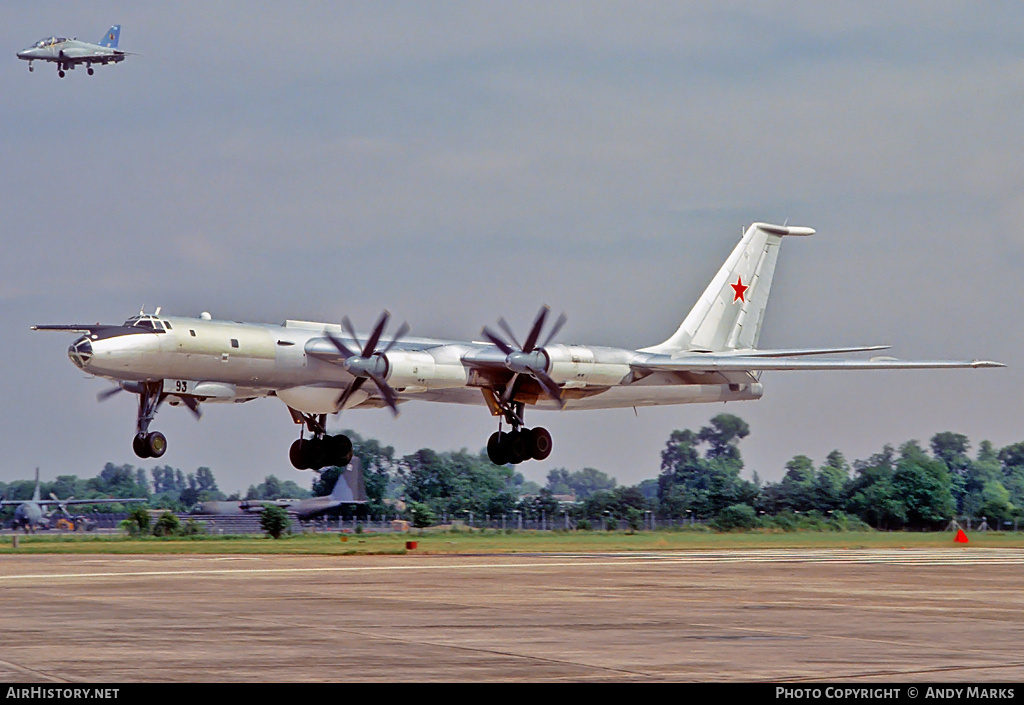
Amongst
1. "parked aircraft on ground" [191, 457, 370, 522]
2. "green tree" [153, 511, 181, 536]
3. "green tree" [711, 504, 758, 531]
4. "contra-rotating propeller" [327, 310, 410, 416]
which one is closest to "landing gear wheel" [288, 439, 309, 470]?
"contra-rotating propeller" [327, 310, 410, 416]

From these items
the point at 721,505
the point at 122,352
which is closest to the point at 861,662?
the point at 122,352

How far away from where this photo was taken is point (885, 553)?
35.2m

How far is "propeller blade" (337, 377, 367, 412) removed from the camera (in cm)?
3388

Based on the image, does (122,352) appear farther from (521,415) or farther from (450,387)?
(521,415)

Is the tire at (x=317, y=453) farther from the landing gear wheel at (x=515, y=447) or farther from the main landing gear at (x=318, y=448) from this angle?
the landing gear wheel at (x=515, y=447)

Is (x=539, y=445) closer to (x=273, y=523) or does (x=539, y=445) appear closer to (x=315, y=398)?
(x=315, y=398)

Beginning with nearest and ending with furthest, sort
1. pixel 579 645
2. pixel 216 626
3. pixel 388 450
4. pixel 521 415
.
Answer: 1. pixel 579 645
2. pixel 216 626
3. pixel 521 415
4. pixel 388 450

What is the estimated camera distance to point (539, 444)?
38.1 metres

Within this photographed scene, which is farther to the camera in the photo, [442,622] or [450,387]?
[450,387]

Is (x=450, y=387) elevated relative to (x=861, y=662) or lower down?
elevated

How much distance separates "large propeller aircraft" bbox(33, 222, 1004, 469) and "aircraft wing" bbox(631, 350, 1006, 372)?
44 millimetres

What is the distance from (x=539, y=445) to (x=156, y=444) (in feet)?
39.8

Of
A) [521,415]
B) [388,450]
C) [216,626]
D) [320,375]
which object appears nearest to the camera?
[216,626]
